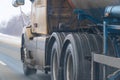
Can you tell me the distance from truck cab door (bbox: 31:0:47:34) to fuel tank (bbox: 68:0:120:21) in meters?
1.97

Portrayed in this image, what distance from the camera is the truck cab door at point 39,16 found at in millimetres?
11930

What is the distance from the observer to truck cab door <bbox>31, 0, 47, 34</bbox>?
11.9m

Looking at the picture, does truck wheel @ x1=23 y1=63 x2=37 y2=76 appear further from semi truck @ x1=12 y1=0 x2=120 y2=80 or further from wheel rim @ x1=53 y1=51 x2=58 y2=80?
wheel rim @ x1=53 y1=51 x2=58 y2=80

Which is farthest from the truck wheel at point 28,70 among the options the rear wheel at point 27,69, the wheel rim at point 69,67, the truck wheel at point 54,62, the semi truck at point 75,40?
the wheel rim at point 69,67

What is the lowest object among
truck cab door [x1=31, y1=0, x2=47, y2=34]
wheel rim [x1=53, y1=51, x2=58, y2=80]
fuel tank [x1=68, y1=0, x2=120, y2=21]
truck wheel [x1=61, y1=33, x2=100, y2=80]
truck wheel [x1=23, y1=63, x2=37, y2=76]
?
truck wheel [x1=23, y1=63, x2=37, y2=76]

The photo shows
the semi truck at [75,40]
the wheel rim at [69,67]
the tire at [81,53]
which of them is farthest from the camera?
the wheel rim at [69,67]

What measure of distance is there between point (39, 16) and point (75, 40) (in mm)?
3891

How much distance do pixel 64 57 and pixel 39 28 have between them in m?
3.25

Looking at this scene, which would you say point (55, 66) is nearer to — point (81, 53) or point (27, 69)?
point (81, 53)

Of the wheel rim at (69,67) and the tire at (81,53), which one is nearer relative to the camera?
the tire at (81,53)

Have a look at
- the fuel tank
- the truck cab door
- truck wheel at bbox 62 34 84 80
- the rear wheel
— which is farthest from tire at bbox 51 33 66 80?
the rear wheel

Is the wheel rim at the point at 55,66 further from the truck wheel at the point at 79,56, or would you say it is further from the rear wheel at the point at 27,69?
the rear wheel at the point at 27,69

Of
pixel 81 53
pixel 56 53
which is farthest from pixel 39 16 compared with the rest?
pixel 81 53

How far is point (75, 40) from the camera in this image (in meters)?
8.79
